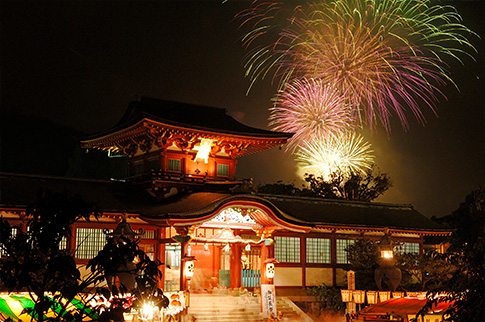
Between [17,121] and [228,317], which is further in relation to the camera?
[17,121]

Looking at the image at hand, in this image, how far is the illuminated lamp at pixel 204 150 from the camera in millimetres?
23266

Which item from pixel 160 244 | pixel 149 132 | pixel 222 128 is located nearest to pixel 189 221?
pixel 160 244

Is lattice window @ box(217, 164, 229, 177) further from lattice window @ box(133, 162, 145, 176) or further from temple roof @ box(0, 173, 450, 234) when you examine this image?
lattice window @ box(133, 162, 145, 176)

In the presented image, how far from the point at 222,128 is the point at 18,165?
28.6 metres

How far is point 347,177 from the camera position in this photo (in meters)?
40.8

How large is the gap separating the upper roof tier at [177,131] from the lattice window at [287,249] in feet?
14.3

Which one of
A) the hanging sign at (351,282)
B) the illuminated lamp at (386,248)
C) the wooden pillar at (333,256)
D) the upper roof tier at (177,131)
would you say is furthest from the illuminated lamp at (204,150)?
the illuminated lamp at (386,248)

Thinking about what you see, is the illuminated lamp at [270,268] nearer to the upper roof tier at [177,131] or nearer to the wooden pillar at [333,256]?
the wooden pillar at [333,256]

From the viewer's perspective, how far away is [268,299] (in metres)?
19.5

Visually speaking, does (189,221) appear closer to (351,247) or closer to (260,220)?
(260,220)

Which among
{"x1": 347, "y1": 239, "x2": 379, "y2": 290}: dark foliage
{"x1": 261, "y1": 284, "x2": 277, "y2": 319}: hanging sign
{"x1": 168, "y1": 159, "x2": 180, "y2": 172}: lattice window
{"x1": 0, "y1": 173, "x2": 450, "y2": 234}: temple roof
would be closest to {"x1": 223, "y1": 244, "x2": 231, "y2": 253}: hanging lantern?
{"x1": 0, "y1": 173, "x2": 450, "y2": 234}: temple roof

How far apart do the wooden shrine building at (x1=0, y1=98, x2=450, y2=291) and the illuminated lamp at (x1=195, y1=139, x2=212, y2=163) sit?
0.13 feet

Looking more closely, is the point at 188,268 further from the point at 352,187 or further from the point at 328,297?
the point at 352,187

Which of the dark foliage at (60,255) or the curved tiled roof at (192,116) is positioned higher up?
the curved tiled roof at (192,116)
